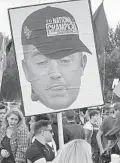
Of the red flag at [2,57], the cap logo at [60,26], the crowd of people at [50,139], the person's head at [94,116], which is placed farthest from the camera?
the person's head at [94,116]

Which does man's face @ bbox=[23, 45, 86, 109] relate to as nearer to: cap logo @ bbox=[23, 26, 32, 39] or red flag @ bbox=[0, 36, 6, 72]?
cap logo @ bbox=[23, 26, 32, 39]

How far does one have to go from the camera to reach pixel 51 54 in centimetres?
856

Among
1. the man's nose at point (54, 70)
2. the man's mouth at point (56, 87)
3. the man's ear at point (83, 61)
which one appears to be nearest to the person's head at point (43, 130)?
the man's mouth at point (56, 87)

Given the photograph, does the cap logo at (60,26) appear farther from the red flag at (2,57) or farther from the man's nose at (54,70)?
the red flag at (2,57)

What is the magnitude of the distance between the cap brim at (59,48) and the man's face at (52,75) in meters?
0.05

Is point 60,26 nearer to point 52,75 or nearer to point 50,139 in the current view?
point 52,75

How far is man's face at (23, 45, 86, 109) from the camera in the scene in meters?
8.54

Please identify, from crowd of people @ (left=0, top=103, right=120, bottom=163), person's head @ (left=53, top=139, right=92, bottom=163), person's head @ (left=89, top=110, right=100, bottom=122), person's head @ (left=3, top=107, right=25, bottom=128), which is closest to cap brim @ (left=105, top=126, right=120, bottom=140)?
crowd of people @ (left=0, top=103, right=120, bottom=163)

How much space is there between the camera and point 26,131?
9.94 metres

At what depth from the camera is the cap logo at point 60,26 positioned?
8.50 metres

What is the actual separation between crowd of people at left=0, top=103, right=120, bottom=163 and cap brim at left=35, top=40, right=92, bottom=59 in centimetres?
80

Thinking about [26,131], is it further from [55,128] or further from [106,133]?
[106,133]

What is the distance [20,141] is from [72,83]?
169cm

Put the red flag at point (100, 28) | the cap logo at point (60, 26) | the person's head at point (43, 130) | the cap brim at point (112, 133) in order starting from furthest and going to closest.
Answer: the cap brim at point (112, 133)
the red flag at point (100, 28)
the cap logo at point (60, 26)
the person's head at point (43, 130)
